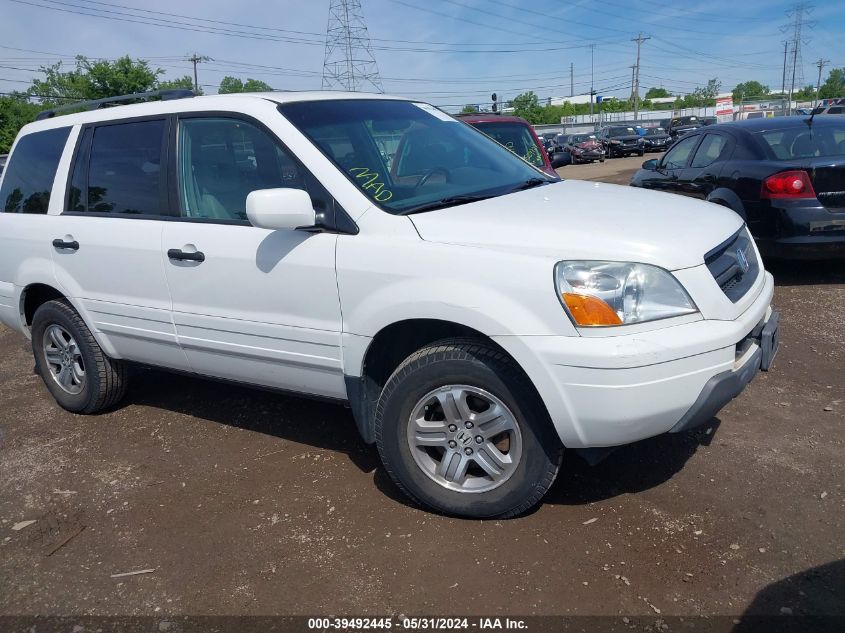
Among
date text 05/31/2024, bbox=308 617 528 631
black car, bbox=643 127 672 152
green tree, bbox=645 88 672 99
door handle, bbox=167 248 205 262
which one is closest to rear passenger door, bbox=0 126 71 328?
door handle, bbox=167 248 205 262

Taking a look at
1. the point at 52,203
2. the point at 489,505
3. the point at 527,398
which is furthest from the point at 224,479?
the point at 52,203

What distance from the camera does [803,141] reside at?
Answer: 676 centimetres

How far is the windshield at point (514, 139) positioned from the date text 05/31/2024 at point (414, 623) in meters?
6.79

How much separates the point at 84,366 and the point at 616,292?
3.55 m

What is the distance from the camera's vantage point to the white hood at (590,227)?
2910 millimetres

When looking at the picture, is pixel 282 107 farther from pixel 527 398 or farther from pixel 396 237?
pixel 527 398

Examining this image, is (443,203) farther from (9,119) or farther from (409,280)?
(9,119)

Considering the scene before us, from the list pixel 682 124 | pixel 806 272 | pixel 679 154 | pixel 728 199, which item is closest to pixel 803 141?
pixel 728 199

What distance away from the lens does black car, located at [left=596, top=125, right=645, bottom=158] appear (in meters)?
35.5

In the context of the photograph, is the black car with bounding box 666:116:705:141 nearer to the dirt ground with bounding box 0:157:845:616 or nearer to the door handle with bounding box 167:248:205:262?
the dirt ground with bounding box 0:157:845:616

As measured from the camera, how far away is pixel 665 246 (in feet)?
9.62

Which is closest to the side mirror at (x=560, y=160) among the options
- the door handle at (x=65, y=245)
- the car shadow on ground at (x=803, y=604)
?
the door handle at (x=65, y=245)

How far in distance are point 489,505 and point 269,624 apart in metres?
1.04

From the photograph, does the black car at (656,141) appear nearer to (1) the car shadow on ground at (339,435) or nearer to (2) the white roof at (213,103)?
(1) the car shadow on ground at (339,435)
